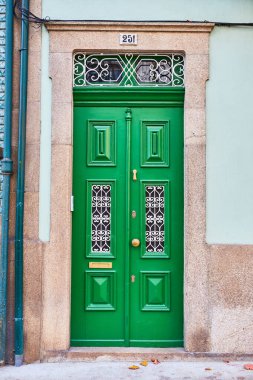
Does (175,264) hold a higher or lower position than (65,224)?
lower

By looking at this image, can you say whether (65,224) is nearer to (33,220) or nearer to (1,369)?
(33,220)

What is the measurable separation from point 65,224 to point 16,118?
1.37 meters

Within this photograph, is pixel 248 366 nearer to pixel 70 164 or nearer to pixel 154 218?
pixel 154 218

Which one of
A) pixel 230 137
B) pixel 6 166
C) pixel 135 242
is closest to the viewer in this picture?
pixel 6 166

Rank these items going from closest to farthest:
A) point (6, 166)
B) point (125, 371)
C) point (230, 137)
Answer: point (125, 371) < point (6, 166) < point (230, 137)

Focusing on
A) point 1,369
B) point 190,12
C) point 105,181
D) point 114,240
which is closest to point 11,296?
point 1,369

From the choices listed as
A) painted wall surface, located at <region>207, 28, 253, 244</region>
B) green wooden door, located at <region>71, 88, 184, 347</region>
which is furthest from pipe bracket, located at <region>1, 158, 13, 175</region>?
painted wall surface, located at <region>207, 28, 253, 244</region>

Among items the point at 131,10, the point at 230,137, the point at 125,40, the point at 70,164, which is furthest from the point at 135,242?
the point at 131,10

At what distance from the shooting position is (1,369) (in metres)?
5.52

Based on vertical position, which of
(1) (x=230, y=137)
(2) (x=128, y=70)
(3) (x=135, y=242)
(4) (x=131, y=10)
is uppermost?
(4) (x=131, y=10)

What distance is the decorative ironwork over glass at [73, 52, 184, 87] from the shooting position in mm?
6062

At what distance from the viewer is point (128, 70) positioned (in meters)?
6.07

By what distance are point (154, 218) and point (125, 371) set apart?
178 centimetres

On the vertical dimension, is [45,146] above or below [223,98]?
below
